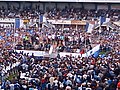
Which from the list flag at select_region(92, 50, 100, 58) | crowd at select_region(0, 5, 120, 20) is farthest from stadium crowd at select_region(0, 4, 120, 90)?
crowd at select_region(0, 5, 120, 20)

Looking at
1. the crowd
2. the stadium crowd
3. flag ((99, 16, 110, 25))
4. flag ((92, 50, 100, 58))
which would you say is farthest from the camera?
the crowd

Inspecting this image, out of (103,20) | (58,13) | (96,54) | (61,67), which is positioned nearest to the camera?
(61,67)

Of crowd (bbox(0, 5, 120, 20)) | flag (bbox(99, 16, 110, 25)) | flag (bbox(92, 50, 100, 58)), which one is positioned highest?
crowd (bbox(0, 5, 120, 20))

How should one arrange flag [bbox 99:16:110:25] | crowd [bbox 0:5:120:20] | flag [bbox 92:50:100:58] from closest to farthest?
flag [bbox 92:50:100:58]
flag [bbox 99:16:110:25]
crowd [bbox 0:5:120:20]

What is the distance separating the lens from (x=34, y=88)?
21344 mm

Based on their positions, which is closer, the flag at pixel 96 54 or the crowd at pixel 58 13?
the flag at pixel 96 54

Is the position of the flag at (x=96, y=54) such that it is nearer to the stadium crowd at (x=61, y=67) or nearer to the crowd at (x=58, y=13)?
the stadium crowd at (x=61, y=67)

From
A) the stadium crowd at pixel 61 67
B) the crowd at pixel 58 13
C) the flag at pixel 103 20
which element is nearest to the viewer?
the stadium crowd at pixel 61 67

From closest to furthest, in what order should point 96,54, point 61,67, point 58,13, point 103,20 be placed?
point 61,67 < point 96,54 < point 103,20 < point 58,13

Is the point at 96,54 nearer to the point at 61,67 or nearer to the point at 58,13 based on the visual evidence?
the point at 61,67

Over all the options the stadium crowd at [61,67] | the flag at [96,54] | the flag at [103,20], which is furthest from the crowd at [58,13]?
the flag at [96,54]

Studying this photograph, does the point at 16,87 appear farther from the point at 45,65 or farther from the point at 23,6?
the point at 23,6

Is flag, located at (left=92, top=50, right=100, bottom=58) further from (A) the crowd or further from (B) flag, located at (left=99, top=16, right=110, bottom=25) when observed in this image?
(A) the crowd

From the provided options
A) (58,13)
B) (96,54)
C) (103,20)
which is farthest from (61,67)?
(58,13)
